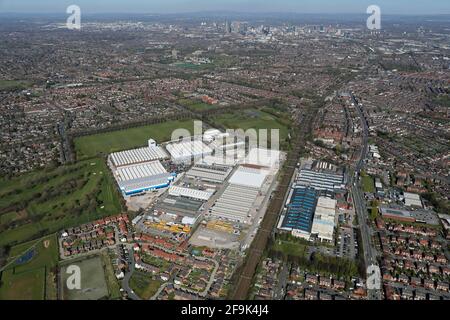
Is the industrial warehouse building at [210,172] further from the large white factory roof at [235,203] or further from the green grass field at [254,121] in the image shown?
the green grass field at [254,121]

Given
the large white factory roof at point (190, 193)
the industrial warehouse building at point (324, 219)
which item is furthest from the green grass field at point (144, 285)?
the industrial warehouse building at point (324, 219)

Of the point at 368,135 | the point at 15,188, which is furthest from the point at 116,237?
the point at 368,135

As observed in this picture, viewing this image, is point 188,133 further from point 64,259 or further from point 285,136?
point 64,259

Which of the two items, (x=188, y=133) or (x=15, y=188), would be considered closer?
(x=15, y=188)

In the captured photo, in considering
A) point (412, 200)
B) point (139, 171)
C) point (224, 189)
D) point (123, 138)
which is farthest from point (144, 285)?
point (123, 138)

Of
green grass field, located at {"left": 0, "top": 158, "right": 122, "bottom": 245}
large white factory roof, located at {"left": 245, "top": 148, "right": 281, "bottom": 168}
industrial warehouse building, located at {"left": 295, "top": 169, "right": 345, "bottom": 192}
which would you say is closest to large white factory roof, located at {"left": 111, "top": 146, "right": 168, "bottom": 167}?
green grass field, located at {"left": 0, "top": 158, "right": 122, "bottom": 245}
